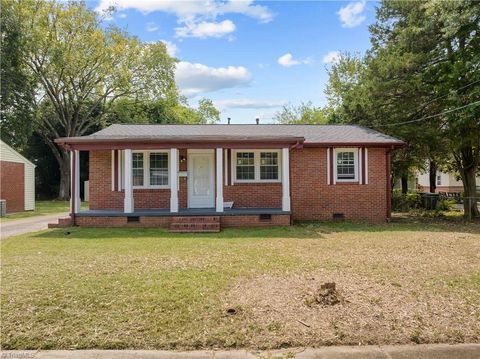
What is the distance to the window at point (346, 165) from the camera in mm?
14820

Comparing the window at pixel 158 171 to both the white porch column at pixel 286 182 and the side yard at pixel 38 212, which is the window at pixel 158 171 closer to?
the white porch column at pixel 286 182

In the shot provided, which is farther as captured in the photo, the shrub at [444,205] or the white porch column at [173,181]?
the shrub at [444,205]

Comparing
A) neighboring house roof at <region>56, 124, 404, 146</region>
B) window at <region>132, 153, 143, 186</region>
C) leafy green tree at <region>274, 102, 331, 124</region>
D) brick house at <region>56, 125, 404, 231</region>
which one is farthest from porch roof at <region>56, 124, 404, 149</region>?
leafy green tree at <region>274, 102, 331, 124</region>

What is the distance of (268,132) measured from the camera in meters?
16.4

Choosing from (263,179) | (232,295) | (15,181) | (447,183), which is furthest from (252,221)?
(447,183)

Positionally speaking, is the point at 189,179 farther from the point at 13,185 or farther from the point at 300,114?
the point at 300,114

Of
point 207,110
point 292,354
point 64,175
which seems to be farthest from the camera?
point 207,110

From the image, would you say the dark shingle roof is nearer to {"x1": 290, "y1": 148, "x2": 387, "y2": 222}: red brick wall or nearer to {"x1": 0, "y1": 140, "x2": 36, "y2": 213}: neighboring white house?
{"x1": 290, "y1": 148, "x2": 387, "y2": 222}: red brick wall

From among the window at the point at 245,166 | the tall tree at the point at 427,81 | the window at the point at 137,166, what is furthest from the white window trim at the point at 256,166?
the tall tree at the point at 427,81

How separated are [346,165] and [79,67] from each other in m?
25.1

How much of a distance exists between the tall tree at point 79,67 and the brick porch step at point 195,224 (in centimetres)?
2176

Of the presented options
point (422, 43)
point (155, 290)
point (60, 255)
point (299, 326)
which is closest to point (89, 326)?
point (155, 290)

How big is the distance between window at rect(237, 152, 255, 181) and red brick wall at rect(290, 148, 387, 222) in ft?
5.11

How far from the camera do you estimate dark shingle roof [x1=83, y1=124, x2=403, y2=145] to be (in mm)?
14562
